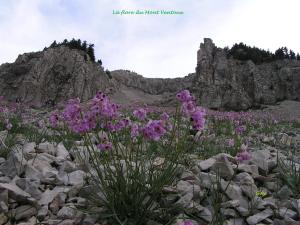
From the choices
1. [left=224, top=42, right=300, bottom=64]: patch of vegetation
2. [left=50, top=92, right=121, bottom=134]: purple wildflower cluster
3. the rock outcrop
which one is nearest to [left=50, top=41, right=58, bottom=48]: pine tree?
the rock outcrop

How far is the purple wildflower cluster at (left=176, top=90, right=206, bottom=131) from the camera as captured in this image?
322cm

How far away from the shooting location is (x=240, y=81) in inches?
1268

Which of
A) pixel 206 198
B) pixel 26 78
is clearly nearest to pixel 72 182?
pixel 206 198

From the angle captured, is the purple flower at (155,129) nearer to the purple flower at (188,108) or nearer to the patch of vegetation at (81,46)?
the purple flower at (188,108)

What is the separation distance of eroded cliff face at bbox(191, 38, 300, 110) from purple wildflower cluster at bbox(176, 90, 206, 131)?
87.0 feet

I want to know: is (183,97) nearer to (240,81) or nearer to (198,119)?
(198,119)

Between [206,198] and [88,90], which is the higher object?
[88,90]

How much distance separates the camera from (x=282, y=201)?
3.77 metres

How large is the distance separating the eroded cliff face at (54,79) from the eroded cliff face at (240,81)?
8.31 meters

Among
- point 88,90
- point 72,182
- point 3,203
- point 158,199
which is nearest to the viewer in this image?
point 3,203

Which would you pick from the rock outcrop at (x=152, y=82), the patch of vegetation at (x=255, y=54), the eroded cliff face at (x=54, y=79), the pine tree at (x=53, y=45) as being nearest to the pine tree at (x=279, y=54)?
the patch of vegetation at (x=255, y=54)

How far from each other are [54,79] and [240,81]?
14601 millimetres

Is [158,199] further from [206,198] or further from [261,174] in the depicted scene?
[261,174]

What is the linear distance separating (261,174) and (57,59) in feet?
92.4
